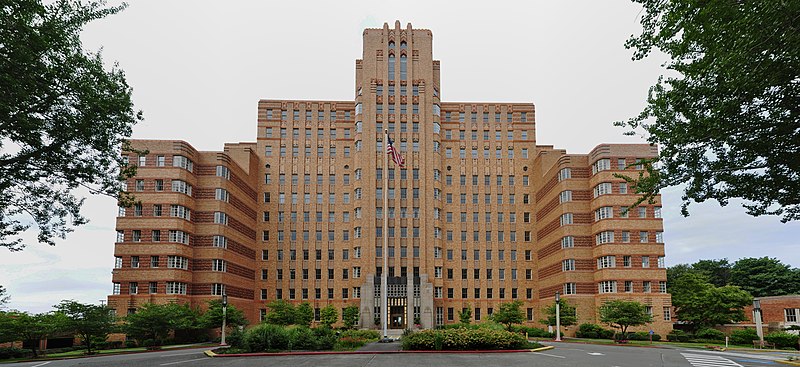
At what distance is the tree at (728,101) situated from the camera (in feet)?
50.5

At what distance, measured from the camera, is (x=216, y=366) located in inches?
1038

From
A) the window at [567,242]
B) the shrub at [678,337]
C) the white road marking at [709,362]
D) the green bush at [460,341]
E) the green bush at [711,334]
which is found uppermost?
the window at [567,242]

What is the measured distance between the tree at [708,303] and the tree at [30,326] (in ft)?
197

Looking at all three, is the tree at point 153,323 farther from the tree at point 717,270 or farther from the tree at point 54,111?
the tree at point 717,270

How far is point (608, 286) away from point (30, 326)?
5305cm

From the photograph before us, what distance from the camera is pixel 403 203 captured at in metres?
79.1

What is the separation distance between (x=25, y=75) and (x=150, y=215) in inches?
1749

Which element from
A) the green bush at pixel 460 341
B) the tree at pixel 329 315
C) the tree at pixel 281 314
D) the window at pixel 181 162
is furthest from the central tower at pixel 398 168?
the green bush at pixel 460 341

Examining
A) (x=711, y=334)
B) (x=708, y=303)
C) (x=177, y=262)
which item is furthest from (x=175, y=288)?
(x=708, y=303)

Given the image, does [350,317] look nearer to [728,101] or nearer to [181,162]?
[181,162]

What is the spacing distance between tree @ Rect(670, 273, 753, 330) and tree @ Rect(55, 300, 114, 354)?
187 ft

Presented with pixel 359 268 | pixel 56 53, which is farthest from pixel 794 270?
pixel 56 53

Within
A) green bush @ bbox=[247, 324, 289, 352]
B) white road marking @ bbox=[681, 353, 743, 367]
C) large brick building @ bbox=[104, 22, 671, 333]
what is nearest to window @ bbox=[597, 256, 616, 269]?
large brick building @ bbox=[104, 22, 671, 333]

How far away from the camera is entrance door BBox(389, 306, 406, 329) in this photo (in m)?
75.6
